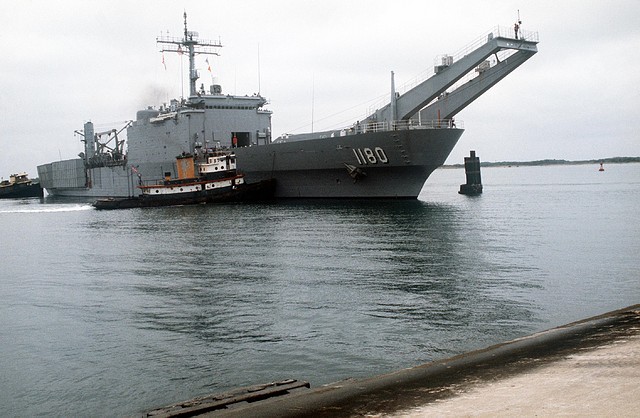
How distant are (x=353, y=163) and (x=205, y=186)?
34.3 feet

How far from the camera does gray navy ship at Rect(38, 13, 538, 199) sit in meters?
29.5

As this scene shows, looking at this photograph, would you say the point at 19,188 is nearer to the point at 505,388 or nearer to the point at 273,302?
the point at 273,302

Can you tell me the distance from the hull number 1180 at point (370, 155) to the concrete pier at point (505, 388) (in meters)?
24.4

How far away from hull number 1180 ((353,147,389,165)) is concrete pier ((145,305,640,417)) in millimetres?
24394

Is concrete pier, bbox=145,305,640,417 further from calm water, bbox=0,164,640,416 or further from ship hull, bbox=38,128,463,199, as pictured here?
ship hull, bbox=38,128,463,199

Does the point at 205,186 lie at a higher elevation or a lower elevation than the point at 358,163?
lower

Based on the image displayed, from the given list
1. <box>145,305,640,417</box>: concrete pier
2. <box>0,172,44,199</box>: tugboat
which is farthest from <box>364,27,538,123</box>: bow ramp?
<box>0,172,44,199</box>: tugboat

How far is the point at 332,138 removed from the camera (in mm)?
31047

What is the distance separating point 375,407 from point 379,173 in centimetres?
2756

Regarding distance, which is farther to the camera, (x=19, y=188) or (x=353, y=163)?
(x=19, y=188)

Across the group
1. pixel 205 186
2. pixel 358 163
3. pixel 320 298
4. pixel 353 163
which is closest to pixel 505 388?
pixel 320 298

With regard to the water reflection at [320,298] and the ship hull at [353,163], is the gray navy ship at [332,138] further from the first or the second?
the water reflection at [320,298]

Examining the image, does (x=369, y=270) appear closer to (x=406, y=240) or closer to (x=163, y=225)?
(x=406, y=240)

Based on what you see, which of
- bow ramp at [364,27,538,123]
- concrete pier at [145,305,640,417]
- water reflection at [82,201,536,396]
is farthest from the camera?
bow ramp at [364,27,538,123]
